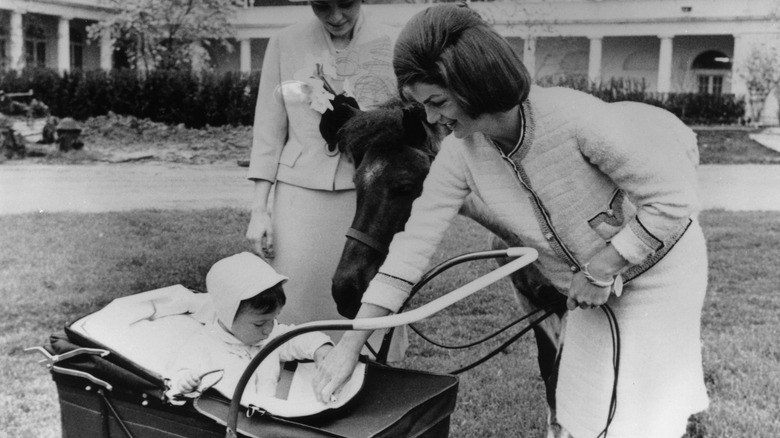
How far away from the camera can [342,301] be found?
2602mm

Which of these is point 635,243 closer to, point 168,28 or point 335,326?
point 335,326

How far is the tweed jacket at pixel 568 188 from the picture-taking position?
6.46ft

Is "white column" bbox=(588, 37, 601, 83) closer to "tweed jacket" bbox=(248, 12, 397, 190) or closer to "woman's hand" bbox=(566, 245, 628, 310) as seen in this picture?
"tweed jacket" bbox=(248, 12, 397, 190)

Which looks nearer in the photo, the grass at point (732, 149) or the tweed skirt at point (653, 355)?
the tweed skirt at point (653, 355)

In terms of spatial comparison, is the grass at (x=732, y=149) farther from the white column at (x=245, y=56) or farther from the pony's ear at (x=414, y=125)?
the pony's ear at (x=414, y=125)

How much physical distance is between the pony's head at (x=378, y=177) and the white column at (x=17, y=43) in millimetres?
11810

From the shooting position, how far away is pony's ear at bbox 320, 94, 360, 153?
2967 millimetres

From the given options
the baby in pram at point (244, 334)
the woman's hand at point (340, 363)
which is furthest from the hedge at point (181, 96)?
the woman's hand at point (340, 363)

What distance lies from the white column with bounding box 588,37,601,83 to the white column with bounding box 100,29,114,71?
829 cm

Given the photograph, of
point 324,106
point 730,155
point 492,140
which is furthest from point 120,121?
point 492,140

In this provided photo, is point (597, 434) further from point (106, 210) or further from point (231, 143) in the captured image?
point (231, 143)

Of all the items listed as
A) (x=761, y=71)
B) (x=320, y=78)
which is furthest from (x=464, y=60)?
(x=761, y=71)

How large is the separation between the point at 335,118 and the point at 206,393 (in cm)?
134

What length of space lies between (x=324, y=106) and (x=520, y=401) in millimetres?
2087
